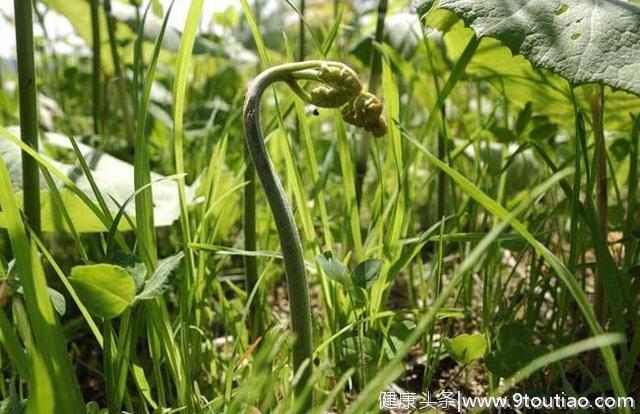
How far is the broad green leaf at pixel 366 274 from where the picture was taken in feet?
2.77

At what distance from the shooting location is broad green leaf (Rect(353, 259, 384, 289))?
2.77ft

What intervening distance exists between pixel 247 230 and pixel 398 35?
878mm

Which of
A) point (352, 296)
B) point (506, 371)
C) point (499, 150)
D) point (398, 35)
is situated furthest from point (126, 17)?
point (506, 371)

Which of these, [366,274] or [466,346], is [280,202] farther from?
[466,346]

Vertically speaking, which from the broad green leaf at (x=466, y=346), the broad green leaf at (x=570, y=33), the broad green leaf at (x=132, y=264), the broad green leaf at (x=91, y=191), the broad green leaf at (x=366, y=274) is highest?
the broad green leaf at (x=570, y=33)

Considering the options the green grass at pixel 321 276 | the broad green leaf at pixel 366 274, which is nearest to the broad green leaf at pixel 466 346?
the green grass at pixel 321 276

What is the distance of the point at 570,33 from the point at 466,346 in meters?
0.39

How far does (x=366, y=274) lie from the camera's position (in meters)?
0.85

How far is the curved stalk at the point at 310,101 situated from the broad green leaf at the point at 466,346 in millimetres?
229

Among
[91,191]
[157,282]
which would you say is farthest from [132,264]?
[91,191]

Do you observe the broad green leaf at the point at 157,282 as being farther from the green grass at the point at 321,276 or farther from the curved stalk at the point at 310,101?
the curved stalk at the point at 310,101

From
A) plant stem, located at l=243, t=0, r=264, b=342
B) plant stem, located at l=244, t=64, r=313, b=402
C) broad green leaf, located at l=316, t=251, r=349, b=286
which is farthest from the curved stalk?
plant stem, located at l=243, t=0, r=264, b=342

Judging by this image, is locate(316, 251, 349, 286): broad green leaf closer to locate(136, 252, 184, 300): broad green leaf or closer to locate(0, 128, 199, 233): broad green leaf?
locate(136, 252, 184, 300): broad green leaf

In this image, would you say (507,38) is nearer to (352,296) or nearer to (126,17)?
(352,296)
